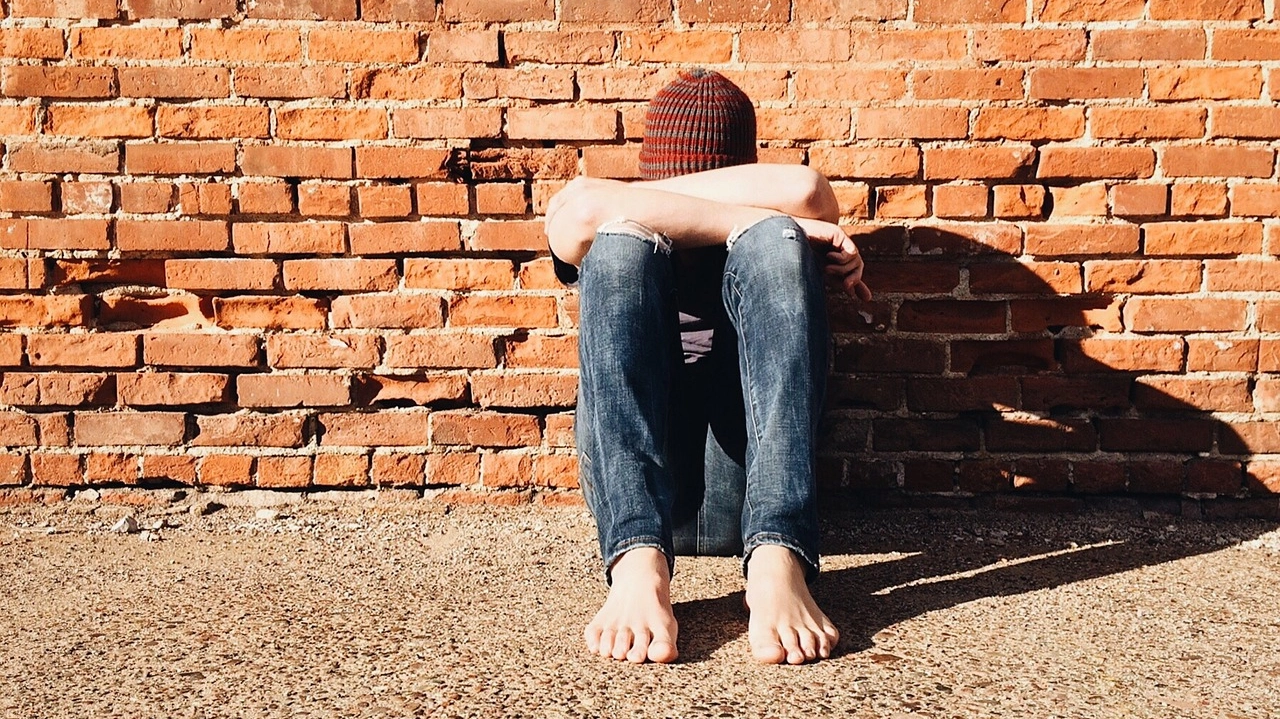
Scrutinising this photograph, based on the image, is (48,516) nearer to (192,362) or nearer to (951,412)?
(192,362)

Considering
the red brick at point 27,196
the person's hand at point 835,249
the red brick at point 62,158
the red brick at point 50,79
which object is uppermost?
the red brick at point 50,79

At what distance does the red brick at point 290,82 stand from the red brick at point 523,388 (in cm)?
85

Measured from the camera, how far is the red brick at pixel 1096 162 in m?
2.69

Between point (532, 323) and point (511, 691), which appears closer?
point (511, 691)

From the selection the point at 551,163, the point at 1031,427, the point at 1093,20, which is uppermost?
the point at 1093,20

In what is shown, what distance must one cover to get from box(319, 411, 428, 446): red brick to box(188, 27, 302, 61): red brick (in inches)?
38.3

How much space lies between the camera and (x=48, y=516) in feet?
9.05

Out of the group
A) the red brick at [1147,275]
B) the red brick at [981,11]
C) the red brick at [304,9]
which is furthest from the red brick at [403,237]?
the red brick at [1147,275]

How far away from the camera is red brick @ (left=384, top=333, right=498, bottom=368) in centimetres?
279

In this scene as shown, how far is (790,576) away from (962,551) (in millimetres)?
803

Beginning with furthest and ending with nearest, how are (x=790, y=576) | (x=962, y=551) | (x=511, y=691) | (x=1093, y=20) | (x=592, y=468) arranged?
(x=1093, y=20), (x=962, y=551), (x=592, y=468), (x=790, y=576), (x=511, y=691)

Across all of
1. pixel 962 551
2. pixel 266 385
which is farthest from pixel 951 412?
pixel 266 385

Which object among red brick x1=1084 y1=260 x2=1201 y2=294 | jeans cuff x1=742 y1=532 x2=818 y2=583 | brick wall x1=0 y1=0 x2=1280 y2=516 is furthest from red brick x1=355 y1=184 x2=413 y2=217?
red brick x1=1084 y1=260 x2=1201 y2=294

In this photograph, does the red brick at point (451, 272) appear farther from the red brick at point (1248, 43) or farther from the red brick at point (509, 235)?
the red brick at point (1248, 43)
